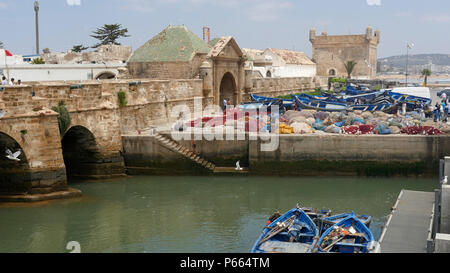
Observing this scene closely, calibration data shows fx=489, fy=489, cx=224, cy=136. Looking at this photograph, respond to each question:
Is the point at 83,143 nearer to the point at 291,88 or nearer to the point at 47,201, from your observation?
the point at 47,201

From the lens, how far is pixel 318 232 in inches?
473

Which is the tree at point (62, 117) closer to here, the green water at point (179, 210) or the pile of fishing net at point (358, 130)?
the green water at point (179, 210)

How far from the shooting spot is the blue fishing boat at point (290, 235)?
11000 millimetres

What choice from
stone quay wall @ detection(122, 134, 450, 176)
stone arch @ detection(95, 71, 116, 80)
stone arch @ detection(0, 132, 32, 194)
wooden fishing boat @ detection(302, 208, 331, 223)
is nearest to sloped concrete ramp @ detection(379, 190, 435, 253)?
wooden fishing boat @ detection(302, 208, 331, 223)

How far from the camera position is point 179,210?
16344mm

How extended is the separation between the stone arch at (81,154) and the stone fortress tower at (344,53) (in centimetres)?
5982

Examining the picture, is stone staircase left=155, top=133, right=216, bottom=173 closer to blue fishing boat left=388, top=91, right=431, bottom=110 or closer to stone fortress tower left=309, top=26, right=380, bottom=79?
blue fishing boat left=388, top=91, right=431, bottom=110

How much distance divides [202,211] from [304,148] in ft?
20.3

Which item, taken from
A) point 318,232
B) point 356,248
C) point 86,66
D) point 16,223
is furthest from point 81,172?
point 86,66

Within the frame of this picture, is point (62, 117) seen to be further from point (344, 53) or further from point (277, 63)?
point (344, 53)

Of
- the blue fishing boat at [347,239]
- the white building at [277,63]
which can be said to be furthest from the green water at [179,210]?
the white building at [277,63]

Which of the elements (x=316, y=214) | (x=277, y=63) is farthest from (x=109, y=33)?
(x=316, y=214)

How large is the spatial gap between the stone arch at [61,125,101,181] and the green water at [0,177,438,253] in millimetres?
1099
